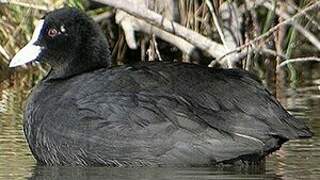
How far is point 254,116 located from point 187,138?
0.39 m

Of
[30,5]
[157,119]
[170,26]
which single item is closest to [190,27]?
[170,26]

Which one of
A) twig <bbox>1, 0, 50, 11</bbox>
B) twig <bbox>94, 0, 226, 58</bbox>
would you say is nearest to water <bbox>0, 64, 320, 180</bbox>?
twig <bbox>94, 0, 226, 58</bbox>

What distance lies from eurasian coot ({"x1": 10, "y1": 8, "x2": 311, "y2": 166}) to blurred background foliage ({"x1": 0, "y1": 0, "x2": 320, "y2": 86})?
2910mm

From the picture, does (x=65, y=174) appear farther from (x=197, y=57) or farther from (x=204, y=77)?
(x=197, y=57)

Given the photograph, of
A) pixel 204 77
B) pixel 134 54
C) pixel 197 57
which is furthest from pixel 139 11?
pixel 204 77

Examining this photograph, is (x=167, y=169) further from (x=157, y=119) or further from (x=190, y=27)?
(x=190, y=27)

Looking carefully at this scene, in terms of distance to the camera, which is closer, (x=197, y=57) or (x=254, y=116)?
(x=254, y=116)

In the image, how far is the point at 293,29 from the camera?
938cm

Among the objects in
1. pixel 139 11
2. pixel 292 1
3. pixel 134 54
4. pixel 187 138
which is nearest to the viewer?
pixel 187 138

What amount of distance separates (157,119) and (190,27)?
3973 mm

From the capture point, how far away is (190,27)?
9.91 meters

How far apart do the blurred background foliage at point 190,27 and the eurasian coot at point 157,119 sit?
2910 mm

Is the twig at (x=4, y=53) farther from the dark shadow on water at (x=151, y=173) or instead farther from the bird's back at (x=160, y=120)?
the dark shadow on water at (x=151, y=173)

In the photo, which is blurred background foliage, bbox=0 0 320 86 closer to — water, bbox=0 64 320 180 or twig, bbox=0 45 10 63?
twig, bbox=0 45 10 63
